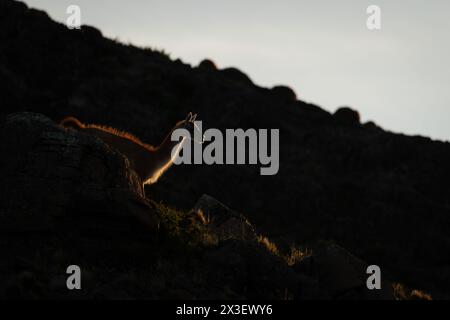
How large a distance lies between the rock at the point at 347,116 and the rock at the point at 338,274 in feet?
110

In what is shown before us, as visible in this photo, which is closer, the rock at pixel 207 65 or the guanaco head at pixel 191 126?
the guanaco head at pixel 191 126

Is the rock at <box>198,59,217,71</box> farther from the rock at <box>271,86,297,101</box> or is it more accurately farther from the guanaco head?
the guanaco head

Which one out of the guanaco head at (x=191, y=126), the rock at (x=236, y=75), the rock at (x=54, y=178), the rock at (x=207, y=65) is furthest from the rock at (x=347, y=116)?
the rock at (x=54, y=178)

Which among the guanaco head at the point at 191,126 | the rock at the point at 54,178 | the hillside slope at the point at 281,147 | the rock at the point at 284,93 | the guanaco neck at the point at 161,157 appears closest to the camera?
the rock at the point at 54,178

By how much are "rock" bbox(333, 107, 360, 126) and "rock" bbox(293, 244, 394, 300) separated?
33.6 meters

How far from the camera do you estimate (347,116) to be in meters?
47.7

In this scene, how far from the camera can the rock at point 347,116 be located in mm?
46391

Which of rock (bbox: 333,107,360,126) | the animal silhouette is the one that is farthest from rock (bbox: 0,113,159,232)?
rock (bbox: 333,107,360,126)

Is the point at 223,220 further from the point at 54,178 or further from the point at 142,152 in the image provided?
the point at 54,178

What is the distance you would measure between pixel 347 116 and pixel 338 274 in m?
36.4

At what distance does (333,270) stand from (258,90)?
37849mm

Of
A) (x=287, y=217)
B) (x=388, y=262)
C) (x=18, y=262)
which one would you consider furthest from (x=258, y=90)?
(x=18, y=262)

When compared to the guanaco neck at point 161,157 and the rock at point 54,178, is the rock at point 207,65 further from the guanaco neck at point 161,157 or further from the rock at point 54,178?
the rock at point 54,178
